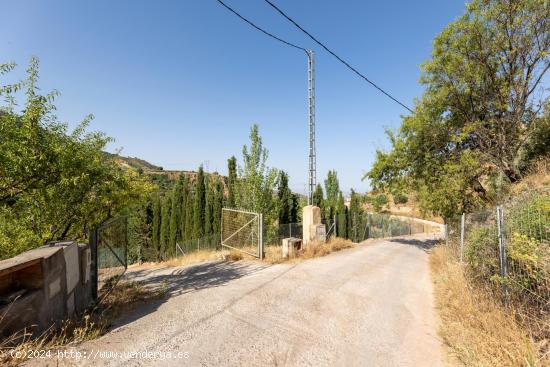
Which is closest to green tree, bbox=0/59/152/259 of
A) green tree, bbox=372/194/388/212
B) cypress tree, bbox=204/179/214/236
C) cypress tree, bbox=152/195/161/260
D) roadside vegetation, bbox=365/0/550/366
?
roadside vegetation, bbox=365/0/550/366

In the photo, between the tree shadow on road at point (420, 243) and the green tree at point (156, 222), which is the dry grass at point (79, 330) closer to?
the tree shadow on road at point (420, 243)

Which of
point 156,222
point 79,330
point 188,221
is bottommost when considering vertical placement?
point 156,222

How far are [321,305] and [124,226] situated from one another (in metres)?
5.91

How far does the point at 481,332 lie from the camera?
405 cm

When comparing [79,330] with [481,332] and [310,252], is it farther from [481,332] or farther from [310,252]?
[310,252]

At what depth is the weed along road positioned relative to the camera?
12.2ft

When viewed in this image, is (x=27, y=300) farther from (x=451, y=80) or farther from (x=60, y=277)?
(x=451, y=80)

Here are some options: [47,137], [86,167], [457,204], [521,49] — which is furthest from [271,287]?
[521,49]

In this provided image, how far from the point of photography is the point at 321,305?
5629 millimetres

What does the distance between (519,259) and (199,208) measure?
90.7 feet

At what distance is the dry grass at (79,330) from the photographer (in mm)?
3230

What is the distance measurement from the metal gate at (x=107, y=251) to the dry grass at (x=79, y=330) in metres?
0.42

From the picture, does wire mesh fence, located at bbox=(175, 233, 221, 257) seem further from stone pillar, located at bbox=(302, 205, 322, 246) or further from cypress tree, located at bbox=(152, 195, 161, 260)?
stone pillar, located at bbox=(302, 205, 322, 246)

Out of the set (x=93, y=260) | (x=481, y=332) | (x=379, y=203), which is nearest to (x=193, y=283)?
(x=93, y=260)
